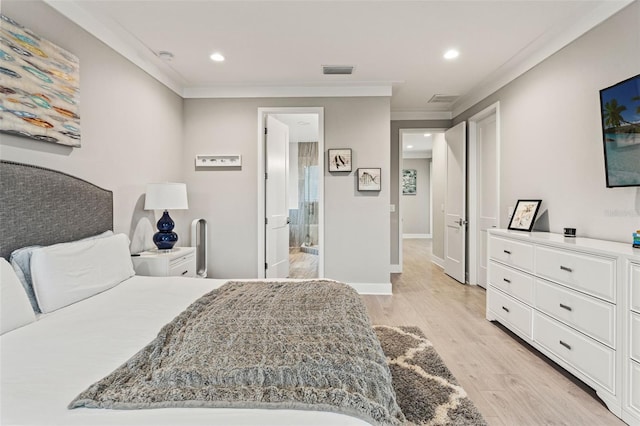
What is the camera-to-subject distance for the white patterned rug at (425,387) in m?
1.54

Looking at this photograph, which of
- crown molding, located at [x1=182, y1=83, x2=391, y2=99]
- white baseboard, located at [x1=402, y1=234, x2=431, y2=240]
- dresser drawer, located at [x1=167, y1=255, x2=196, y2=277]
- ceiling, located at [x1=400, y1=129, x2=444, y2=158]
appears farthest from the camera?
white baseboard, located at [x1=402, y1=234, x2=431, y2=240]

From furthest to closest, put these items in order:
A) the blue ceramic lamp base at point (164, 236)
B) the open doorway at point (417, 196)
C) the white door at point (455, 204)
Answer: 1. the open doorway at point (417, 196)
2. the white door at point (455, 204)
3. the blue ceramic lamp base at point (164, 236)

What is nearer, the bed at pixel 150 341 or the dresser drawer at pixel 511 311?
the bed at pixel 150 341

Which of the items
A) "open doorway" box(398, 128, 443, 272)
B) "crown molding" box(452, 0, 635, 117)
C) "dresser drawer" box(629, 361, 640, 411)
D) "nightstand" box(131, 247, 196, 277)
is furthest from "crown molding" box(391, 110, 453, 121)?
"open doorway" box(398, 128, 443, 272)

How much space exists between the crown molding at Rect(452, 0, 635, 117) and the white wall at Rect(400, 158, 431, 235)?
557 centimetres

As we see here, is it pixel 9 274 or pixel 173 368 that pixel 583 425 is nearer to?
pixel 173 368

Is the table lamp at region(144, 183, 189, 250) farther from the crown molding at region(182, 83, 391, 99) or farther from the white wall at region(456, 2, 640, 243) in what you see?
the white wall at region(456, 2, 640, 243)

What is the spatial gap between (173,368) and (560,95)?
3367mm

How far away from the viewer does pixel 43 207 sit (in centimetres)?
180

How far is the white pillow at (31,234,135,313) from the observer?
1.57m

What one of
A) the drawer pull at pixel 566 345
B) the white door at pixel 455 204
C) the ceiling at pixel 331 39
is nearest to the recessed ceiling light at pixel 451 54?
the ceiling at pixel 331 39

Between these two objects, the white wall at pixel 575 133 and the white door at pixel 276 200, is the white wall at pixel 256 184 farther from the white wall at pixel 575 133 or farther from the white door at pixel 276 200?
the white wall at pixel 575 133

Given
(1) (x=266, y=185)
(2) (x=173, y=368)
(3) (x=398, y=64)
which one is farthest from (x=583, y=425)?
(1) (x=266, y=185)

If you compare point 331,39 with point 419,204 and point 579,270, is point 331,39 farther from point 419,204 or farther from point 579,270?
point 419,204
